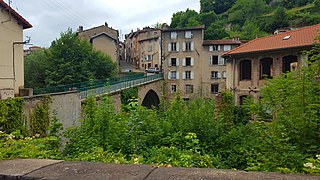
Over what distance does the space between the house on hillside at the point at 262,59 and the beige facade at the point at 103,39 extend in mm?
30510

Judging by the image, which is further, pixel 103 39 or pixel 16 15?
pixel 103 39

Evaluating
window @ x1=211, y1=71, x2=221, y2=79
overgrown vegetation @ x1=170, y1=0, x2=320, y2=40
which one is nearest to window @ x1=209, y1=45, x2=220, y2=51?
window @ x1=211, y1=71, x2=221, y2=79

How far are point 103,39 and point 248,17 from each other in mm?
50793

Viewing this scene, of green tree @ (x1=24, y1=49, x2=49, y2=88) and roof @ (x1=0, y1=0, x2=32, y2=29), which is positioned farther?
green tree @ (x1=24, y1=49, x2=49, y2=88)

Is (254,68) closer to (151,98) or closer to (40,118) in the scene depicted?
(40,118)

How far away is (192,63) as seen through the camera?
43.6 meters

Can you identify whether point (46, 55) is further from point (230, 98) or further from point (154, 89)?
point (230, 98)

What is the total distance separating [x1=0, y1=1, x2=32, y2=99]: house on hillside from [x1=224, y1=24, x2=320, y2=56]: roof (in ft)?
52.8

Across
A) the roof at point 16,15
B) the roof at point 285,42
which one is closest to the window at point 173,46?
the roof at point 285,42

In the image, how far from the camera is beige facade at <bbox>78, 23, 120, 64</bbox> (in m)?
46.4

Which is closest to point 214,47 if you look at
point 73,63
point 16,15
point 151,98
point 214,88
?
point 214,88

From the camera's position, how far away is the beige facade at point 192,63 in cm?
4282

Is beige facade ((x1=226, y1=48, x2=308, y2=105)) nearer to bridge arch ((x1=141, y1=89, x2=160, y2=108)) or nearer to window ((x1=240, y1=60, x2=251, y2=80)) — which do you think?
window ((x1=240, y1=60, x2=251, y2=80))

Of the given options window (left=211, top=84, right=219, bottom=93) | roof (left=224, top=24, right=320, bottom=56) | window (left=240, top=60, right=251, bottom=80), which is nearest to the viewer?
roof (left=224, top=24, right=320, bottom=56)
